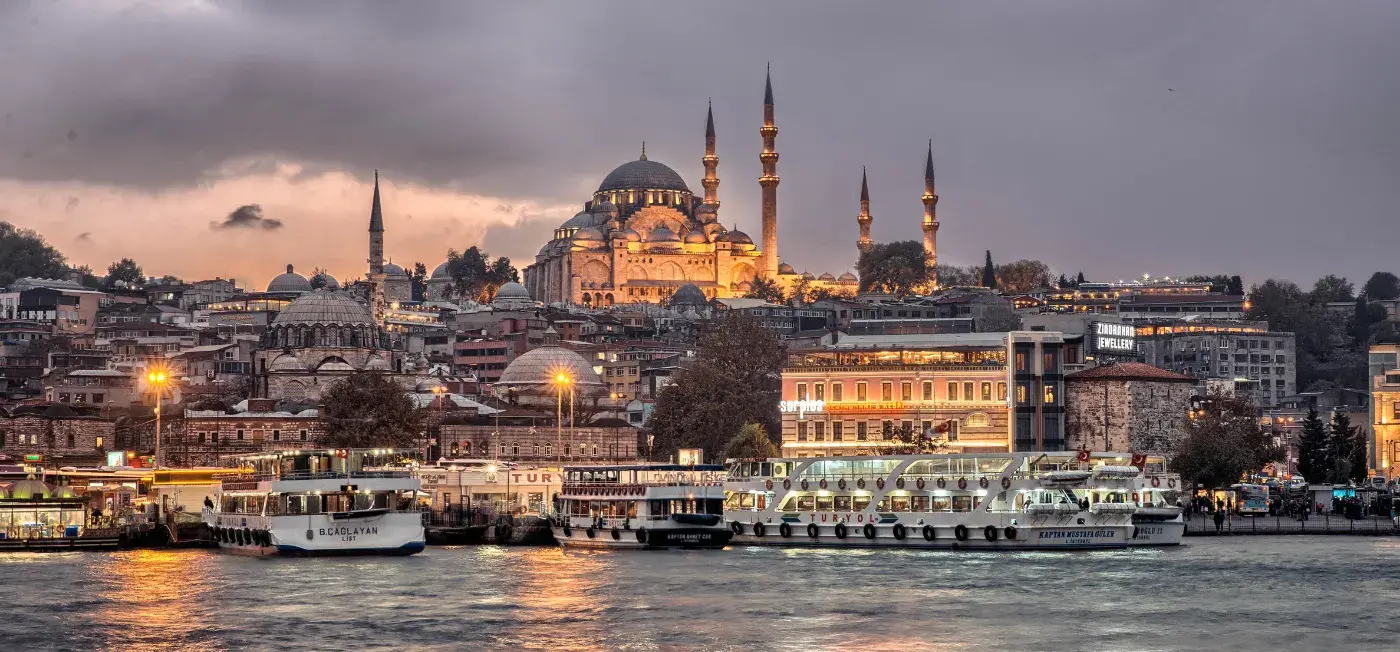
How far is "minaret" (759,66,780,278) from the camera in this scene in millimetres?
174625

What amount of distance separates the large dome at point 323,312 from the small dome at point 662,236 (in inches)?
3187

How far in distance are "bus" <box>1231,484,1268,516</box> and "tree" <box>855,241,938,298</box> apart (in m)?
92.7

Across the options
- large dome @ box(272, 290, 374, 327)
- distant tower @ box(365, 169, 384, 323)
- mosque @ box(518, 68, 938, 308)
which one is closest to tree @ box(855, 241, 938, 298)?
mosque @ box(518, 68, 938, 308)

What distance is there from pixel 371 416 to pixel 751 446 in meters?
16.5

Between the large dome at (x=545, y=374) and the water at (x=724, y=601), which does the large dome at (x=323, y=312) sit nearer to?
the large dome at (x=545, y=374)

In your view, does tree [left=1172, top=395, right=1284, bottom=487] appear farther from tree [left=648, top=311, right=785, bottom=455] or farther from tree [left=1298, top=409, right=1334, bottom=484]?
tree [left=648, top=311, right=785, bottom=455]

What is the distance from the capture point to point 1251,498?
75438 mm

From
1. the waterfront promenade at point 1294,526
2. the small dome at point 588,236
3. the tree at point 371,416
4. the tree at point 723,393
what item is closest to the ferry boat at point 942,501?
the waterfront promenade at point 1294,526

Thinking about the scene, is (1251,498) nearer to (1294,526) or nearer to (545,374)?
(1294,526)

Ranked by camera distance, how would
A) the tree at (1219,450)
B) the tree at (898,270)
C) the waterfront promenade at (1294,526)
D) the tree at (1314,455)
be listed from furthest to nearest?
the tree at (898,270) → the tree at (1314,455) → the tree at (1219,450) → the waterfront promenade at (1294,526)

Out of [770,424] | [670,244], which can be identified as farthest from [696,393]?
[670,244]

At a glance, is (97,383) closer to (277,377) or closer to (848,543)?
(277,377)

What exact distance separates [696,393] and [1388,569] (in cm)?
4306

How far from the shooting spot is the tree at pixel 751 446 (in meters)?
80.4
